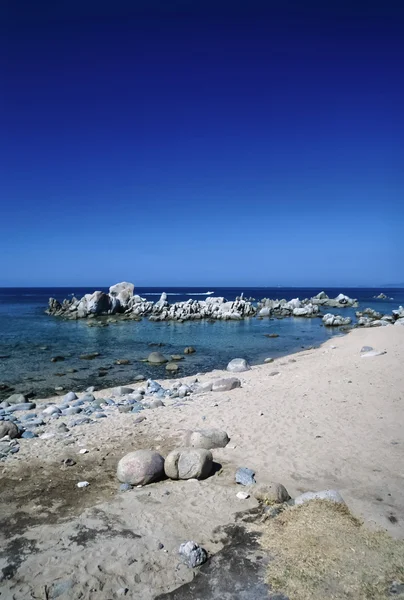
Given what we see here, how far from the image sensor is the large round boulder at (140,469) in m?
7.46

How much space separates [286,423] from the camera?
10750 mm

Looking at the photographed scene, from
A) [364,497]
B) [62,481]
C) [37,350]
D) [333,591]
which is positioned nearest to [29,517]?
[62,481]

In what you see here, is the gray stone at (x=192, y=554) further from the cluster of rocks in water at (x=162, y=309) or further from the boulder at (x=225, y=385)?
the cluster of rocks in water at (x=162, y=309)

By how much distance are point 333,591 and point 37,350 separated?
A: 1017 inches

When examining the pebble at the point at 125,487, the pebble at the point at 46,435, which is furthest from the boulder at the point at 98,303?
the pebble at the point at 125,487

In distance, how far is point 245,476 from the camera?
7.49m

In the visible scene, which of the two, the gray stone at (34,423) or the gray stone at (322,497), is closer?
the gray stone at (322,497)

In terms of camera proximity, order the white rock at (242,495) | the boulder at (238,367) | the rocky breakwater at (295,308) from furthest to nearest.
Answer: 1. the rocky breakwater at (295,308)
2. the boulder at (238,367)
3. the white rock at (242,495)

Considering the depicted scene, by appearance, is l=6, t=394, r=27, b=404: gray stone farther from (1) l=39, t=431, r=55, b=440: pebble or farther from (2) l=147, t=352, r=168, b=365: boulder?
(2) l=147, t=352, r=168, b=365: boulder

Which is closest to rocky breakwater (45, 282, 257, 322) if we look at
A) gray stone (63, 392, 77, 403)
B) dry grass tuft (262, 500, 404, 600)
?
gray stone (63, 392, 77, 403)

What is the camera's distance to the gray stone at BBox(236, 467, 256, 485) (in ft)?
24.2

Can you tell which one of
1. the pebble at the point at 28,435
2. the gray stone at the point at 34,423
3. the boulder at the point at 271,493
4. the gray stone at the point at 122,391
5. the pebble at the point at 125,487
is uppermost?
the boulder at the point at 271,493

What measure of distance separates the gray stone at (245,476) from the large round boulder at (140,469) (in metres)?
1.63

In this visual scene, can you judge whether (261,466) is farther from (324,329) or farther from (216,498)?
(324,329)
